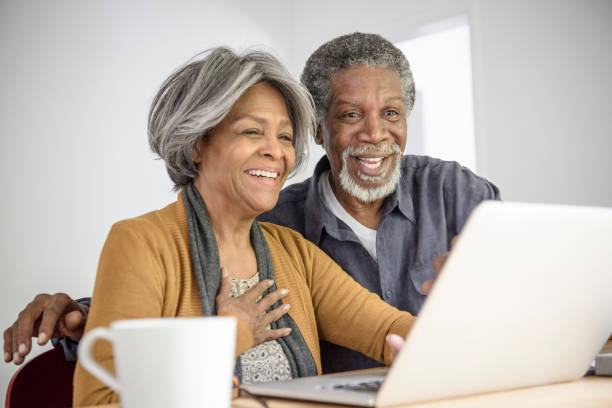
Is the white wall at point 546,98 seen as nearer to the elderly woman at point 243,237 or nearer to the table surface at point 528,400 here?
the elderly woman at point 243,237

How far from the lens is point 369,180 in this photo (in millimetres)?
1805

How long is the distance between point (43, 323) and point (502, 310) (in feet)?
2.84

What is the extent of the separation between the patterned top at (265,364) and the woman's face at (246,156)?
30cm

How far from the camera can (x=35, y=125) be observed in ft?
9.94

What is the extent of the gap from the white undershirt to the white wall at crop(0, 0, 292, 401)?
5.77ft

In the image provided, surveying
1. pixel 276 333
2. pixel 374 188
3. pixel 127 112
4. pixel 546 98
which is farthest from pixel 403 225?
pixel 127 112

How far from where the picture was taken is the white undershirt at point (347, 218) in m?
1.80

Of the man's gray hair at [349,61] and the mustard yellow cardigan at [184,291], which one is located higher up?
the man's gray hair at [349,61]

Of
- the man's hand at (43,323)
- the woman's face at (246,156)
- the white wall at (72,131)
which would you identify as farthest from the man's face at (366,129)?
the white wall at (72,131)

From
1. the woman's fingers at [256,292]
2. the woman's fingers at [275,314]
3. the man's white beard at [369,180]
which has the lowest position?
the woman's fingers at [275,314]

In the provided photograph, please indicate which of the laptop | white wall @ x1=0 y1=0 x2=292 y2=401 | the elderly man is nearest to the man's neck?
the elderly man

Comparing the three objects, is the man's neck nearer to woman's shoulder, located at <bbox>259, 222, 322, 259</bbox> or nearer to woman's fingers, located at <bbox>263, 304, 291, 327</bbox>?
woman's shoulder, located at <bbox>259, 222, 322, 259</bbox>

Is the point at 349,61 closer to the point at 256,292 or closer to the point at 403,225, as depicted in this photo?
the point at 403,225

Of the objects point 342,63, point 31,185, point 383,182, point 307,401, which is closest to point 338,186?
point 383,182
